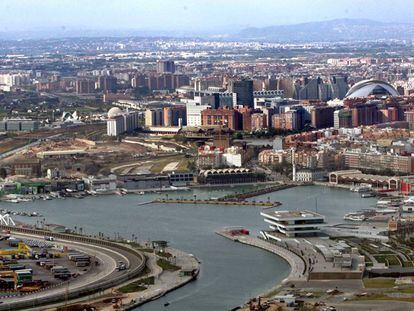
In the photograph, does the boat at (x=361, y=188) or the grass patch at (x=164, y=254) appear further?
the boat at (x=361, y=188)

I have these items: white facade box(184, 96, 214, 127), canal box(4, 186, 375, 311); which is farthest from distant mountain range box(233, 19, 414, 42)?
canal box(4, 186, 375, 311)

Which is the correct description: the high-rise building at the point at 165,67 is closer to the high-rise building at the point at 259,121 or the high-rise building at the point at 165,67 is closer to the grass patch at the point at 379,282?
the high-rise building at the point at 259,121

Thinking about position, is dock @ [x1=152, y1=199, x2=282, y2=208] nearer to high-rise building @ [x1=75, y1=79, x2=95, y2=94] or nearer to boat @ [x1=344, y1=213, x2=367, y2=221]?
boat @ [x1=344, y1=213, x2=367, y2=221]

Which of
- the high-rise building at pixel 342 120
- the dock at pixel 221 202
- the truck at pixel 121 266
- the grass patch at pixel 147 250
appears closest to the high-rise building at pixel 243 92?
the high-rise building at pixel 342 120

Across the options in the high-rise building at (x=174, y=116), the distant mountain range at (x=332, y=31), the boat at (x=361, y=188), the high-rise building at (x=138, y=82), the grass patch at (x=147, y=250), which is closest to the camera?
the grass patch at (x=147, y=250)

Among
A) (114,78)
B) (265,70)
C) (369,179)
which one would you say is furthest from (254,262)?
(265,70)

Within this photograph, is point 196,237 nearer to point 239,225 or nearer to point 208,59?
point 239,225
